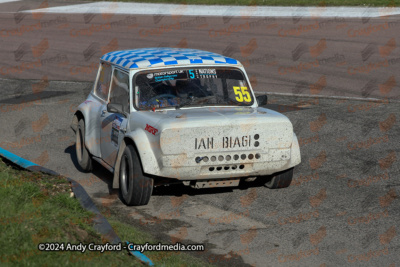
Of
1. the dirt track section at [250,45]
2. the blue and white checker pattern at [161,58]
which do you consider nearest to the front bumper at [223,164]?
the blue and white checker pattern at [161,58]

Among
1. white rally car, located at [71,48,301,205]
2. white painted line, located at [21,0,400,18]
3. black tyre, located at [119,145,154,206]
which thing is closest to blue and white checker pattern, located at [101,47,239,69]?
white rally car, located at [71,48,301,205]

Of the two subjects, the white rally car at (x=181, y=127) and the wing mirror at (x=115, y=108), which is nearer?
the white rally car at (x=181, y=127)

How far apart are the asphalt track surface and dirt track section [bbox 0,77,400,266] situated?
0.04 ft

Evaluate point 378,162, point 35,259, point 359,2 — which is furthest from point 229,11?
point 35,259

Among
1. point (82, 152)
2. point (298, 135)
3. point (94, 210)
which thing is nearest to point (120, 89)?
point (82, 152)

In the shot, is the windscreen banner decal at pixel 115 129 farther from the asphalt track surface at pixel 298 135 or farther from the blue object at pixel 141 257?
the blue object at pixel 141 257

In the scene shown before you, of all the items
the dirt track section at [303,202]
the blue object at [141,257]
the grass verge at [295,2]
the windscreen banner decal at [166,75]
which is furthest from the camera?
the grass verge at [295,2]

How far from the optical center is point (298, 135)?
436 inches

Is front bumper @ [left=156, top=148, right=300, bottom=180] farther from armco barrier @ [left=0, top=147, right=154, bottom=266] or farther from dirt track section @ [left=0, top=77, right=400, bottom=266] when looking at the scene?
armco barrier @ [left=0, top=147, right=154, bottom=266]

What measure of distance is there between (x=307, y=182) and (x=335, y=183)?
1.14 ft

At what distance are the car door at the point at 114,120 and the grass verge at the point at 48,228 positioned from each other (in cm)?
83

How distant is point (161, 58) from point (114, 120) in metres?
0.97

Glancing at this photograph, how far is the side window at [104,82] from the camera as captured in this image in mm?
9099

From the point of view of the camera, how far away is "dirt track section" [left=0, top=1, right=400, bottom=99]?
16.0m
